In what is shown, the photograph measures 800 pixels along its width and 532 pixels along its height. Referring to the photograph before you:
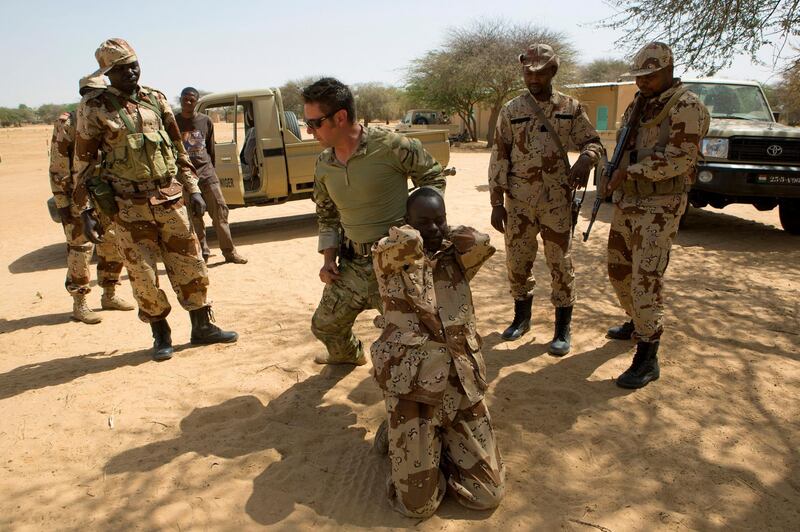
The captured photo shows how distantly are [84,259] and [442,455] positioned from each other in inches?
160

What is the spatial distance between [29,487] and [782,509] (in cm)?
339

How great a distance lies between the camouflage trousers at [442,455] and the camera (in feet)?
7.93

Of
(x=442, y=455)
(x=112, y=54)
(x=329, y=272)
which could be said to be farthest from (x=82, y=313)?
(x=442, y=455)

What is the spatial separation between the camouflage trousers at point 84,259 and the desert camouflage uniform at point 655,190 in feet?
13.6

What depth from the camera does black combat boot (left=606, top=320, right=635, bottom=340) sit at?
4.24 metres

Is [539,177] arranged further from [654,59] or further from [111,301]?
[111,301]

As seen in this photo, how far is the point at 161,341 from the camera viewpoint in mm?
4309

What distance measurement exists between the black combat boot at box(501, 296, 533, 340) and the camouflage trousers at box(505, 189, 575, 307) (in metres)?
0.17

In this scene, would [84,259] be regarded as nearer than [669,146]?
No

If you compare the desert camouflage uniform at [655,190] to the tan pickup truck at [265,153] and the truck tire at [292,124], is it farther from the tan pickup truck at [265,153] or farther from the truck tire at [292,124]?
Result: the truck tire at [292,124]

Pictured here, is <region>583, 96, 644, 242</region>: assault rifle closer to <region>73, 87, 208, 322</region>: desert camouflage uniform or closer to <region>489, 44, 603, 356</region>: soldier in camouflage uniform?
<region>489, 44, 603, 356</region>: soldier in camouflage uniform

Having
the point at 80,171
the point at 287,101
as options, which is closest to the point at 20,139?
the point at 287,101

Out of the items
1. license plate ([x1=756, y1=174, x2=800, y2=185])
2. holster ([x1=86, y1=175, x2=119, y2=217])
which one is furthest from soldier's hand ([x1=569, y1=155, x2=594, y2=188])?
license plate ([x1=756, y1=174, x2=800, y2=185])

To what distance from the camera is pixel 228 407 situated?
3516 millimetres
